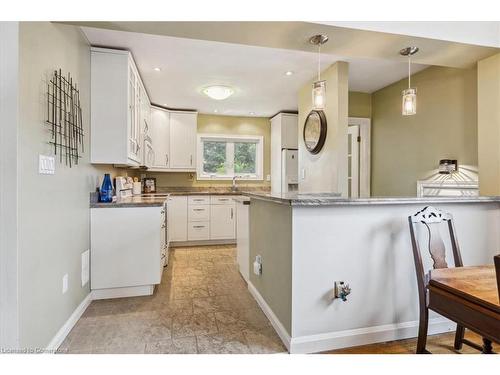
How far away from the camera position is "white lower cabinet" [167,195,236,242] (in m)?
4.73

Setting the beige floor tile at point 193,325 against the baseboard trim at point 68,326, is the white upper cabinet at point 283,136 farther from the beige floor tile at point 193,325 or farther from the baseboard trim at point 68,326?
the baseboard trim at point 68,326

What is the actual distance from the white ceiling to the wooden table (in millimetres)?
1832

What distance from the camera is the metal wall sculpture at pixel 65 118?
70.0 inches

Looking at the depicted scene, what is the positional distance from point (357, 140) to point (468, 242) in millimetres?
2477

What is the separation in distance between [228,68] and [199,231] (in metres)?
2.76

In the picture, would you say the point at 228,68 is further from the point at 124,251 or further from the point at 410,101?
the point at 124,251

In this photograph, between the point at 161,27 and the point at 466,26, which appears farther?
the point at 466,26

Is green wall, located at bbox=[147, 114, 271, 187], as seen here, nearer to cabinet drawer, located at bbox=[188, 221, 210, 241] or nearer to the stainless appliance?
the stainless appliance

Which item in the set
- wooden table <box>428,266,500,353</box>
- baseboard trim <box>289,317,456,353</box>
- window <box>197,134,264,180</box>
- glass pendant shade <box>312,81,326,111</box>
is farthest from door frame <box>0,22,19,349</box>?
window <box>197,134,264,180</box>

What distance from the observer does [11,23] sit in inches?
54.3

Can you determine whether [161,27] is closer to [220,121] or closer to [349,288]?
[349,288]

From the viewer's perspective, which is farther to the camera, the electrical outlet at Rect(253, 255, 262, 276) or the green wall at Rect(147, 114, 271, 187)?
the green wall at Rect(147, 114, 271, 187)
